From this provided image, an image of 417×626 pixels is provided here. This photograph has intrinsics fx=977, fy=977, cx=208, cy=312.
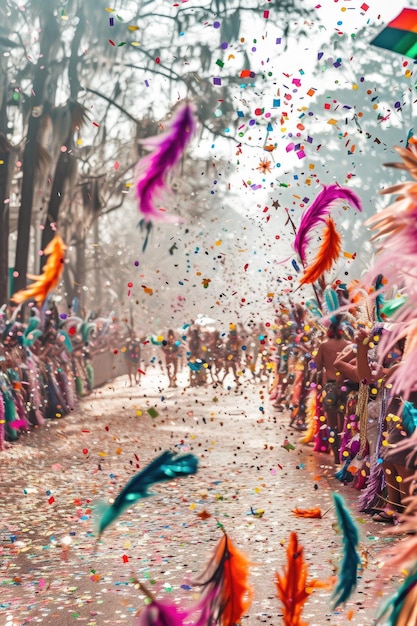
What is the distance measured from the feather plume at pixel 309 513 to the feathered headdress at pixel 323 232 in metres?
4.69

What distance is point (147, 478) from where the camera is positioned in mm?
3637

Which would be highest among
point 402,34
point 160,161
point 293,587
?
point 402,34

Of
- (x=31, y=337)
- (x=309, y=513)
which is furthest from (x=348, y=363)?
(x=31, y=337)

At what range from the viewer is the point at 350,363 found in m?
10.1

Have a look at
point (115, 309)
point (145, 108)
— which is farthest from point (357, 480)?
point (115, 309)

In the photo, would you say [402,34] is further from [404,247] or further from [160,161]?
[160,161]

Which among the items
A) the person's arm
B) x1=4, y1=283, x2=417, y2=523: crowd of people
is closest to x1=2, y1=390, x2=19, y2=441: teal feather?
x1=4, y1=283, x2=417, y2=523: crowd of people

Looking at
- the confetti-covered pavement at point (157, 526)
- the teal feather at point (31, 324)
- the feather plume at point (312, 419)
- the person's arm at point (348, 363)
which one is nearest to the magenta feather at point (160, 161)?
the confetti-covered pavement at point (157, 526)

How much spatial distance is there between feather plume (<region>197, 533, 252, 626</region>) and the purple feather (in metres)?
1.42

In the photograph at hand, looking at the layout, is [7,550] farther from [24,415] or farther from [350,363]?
[24,415]

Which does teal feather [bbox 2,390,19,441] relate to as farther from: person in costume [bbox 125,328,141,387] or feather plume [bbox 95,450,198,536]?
person in costume [bbox 125,328,141,387]

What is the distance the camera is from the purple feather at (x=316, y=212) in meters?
4.38

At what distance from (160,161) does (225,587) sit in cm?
161

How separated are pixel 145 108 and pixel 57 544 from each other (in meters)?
11.7
